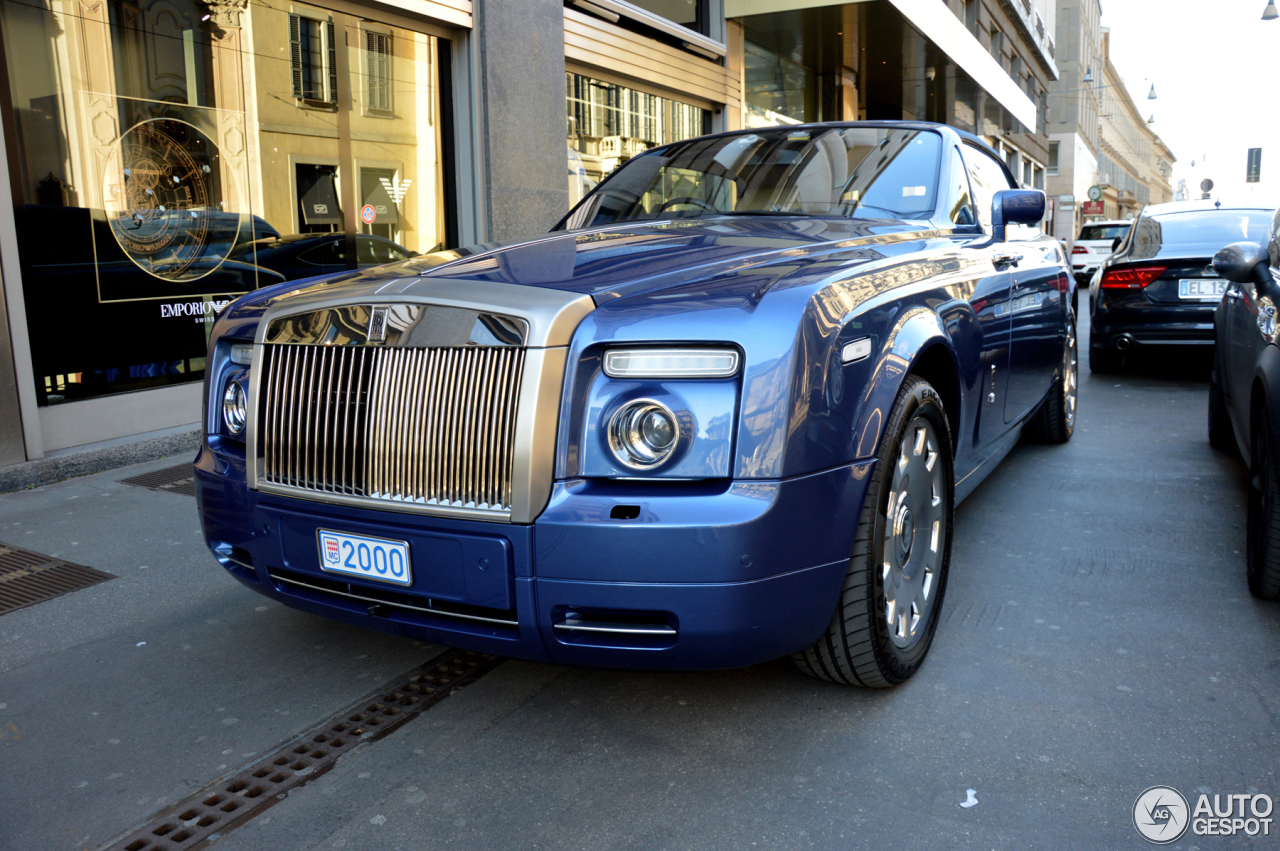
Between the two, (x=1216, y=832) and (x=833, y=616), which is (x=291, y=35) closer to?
(x=833, y=616)

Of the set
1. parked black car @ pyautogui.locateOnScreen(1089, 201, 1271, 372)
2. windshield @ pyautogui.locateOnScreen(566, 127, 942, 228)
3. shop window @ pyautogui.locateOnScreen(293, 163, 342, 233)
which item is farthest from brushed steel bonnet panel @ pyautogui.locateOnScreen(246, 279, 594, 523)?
parked black car @ pyautogui.locateOnScreen(1089, 201, 1271, 372)

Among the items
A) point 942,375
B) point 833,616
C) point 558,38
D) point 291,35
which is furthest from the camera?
point 558,38

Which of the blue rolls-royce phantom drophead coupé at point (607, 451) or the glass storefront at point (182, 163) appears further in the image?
the glass storefront at point (182, 163)

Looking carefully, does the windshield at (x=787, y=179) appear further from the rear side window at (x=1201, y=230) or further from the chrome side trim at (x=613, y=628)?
the rear side window at (x=1201, y=230)

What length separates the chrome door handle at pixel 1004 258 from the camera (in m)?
3.95

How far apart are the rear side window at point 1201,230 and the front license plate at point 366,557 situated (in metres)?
7.77

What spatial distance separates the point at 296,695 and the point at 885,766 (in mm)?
1667

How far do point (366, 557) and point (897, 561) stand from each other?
142cm

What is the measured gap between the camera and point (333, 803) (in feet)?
7.68

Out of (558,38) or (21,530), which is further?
(558,38)

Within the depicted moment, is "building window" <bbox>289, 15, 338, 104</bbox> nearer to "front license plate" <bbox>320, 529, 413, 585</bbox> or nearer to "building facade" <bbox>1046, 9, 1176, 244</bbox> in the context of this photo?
"front license plate" <bbox>320, 529, 413, 585</bbox>

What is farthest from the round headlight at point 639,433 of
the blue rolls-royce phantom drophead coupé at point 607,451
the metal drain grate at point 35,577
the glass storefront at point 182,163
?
the glass storefront at point 182,163

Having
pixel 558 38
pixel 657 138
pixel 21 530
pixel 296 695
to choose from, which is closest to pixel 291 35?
pixel 558 38

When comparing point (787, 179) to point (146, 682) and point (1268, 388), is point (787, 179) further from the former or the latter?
point (146, 682)
